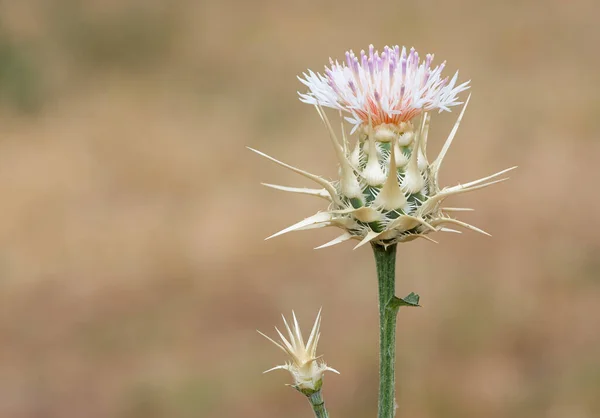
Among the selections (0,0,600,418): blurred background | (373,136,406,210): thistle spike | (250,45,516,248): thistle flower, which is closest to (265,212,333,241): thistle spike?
(250,45,516,248): thistle flower

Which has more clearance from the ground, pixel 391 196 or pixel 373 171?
pixel 373 171

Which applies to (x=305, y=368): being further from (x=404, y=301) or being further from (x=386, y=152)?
(x=386, y=152)

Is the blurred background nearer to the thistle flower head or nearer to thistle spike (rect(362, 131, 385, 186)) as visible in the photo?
thistle spike (rect(362, 131, 385, 186))

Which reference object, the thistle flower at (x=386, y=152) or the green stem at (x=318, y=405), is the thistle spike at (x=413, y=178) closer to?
the thistle flower at (x=386, y=152)

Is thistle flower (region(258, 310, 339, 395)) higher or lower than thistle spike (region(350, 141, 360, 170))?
lower

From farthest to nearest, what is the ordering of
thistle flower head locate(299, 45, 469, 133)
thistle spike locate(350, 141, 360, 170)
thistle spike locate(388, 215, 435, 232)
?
1. thistle spike locate(350, 141, 360, 170)
2. thistle flower head locate(299, 45, 469, 133)
3. thistle spike locate(388, 215, 435, 232)

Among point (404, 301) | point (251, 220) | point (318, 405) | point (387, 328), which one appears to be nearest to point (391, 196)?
point (404, 301)

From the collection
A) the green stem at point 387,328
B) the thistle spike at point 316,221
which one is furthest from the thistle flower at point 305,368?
the thistle spike at point 316,221
